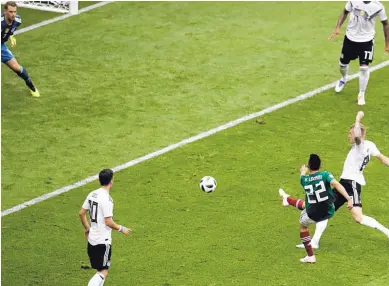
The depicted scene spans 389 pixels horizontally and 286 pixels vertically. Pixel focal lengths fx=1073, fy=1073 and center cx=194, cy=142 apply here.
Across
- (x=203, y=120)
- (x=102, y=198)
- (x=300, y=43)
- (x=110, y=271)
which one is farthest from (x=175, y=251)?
(x=300, y=43)

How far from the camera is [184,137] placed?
20094 millimetres

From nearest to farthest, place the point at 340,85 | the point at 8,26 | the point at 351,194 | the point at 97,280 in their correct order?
1. the point at 97,280
2. the point at 351,194
3. the point at 8,26
4. the point at 340,85

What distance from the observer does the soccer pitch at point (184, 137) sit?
51.5ft

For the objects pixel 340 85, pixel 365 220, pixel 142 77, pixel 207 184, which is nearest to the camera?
pixel 365 220

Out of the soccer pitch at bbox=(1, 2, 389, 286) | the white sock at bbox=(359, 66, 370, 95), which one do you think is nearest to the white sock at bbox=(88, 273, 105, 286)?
the soccer pitch at bbox=(1, 2, 389, 286)

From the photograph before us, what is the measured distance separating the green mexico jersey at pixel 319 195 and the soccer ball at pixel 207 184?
2120 mm

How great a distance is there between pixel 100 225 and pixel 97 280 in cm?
74

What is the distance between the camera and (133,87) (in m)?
22.3

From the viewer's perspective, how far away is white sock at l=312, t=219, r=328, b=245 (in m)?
15.7

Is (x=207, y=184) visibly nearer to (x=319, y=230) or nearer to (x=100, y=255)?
(x=319, y=230)

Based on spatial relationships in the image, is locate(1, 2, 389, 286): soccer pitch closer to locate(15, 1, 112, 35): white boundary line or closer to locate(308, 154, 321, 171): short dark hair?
locate(15, 1, 112, 35): white boundary line

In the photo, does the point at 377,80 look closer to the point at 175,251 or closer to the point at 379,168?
the point at 379,168

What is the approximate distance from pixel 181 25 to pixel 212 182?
8.96 m

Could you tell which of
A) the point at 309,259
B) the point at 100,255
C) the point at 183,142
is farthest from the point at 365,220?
the point at 183,142
